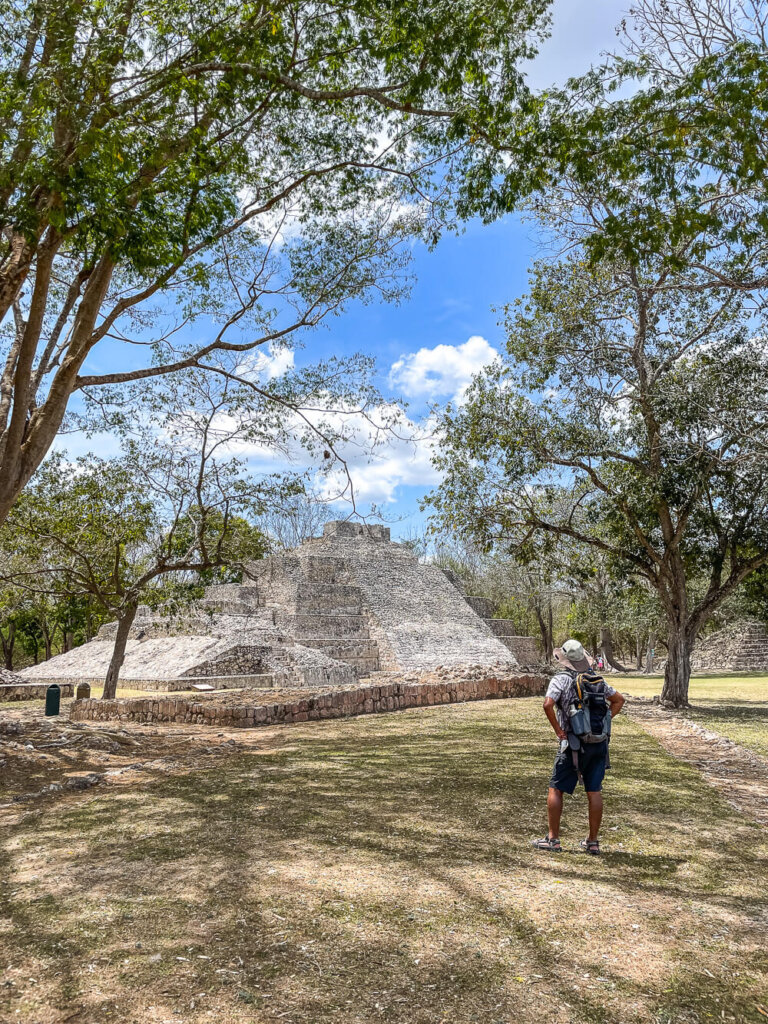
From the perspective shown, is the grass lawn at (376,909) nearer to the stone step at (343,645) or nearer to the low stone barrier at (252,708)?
the low stone barrier at (252,708)

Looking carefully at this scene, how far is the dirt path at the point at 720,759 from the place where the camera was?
5.82 m

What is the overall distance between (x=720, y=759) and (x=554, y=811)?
4602mm

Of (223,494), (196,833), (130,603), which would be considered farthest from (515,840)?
(130,603)

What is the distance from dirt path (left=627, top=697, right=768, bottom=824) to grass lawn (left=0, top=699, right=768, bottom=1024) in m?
0.44

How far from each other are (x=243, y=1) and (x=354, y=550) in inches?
937

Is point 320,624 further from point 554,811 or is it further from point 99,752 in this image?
point 554,811

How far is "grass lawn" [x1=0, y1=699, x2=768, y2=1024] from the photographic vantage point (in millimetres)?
2463

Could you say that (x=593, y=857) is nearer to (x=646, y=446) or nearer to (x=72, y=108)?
(x=72, y=108)

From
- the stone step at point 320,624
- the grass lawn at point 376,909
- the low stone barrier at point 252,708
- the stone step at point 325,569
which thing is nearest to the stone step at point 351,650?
the stone step at point 320,624

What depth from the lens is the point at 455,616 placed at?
90.1 feet

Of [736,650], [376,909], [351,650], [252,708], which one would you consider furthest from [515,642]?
[376,909]

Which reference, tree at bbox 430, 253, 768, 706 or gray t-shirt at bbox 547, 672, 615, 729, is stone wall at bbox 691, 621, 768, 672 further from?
gray t-shirt at bbox 547, 672, 615, 729

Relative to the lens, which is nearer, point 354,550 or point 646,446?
point 646,446

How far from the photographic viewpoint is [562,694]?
420cm
